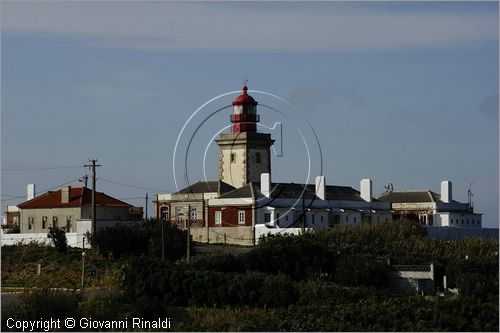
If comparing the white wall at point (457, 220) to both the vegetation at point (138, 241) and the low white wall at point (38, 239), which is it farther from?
the low white wall at point (38, 239)

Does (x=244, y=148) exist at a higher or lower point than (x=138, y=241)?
higher

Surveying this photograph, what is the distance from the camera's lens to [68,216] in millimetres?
59000

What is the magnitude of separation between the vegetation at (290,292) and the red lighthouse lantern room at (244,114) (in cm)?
1624

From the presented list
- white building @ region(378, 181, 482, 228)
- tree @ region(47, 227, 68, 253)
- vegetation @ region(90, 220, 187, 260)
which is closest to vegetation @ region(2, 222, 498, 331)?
vegetation @ region(90, 220, 187, 260)

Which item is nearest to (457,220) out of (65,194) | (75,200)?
(75,200)

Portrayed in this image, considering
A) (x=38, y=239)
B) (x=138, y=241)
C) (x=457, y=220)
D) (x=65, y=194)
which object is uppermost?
(x=65, y=194)

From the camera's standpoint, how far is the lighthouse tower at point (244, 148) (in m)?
62.7

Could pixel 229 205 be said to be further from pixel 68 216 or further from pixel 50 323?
pixel 50 323

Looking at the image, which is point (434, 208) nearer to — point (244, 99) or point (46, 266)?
point (244, 99)

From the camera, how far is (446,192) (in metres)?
67.8

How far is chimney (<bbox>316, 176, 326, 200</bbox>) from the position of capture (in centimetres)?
6178

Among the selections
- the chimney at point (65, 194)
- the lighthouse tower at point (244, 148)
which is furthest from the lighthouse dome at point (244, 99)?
the chimney at point (65, 194)

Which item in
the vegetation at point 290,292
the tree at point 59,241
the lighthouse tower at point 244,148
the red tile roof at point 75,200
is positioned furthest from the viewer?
the lighthouse tower at point 244,148

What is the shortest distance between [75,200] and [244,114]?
9761mm
